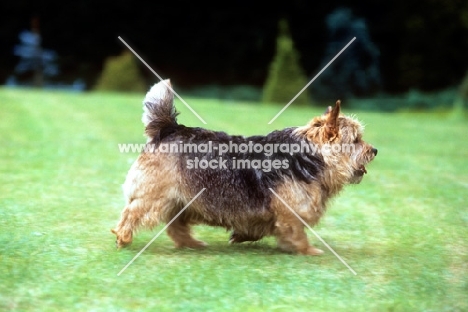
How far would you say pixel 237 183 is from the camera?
5.82 m

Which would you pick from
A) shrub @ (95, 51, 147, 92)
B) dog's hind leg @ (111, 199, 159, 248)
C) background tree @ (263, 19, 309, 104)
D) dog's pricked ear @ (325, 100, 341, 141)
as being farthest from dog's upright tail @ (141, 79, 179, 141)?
shrub @ (95, 51, 147, 92)

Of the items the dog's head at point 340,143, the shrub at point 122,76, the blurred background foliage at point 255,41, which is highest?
the blurred background foliage at point 255,41

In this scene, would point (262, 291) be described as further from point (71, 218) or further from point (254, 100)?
point (254, 100)

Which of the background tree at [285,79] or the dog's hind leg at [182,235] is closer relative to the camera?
the dog's hind leg at [182,235]

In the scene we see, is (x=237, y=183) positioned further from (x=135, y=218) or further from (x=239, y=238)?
(x=135, y=218)

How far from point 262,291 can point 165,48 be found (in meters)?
21.7

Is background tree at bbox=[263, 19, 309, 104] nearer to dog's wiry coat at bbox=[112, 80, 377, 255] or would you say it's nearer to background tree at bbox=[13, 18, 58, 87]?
background tree at bbox=[13, 18, 58, 87]

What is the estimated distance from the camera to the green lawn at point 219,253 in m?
4.82

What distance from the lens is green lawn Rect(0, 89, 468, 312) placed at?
15.8 ft

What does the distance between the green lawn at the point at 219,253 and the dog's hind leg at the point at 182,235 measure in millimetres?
139

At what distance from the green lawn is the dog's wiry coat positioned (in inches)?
9.9

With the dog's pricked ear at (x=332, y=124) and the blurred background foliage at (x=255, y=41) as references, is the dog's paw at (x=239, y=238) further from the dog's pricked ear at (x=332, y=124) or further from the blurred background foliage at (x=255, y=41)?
the blurred background foliage at (x=255, y=41)

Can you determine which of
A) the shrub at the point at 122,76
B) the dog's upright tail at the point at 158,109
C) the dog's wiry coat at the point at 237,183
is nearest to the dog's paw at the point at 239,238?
the dog's wiry coat at the point at 237,183

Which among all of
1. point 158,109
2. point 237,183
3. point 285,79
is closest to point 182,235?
point 237,183
